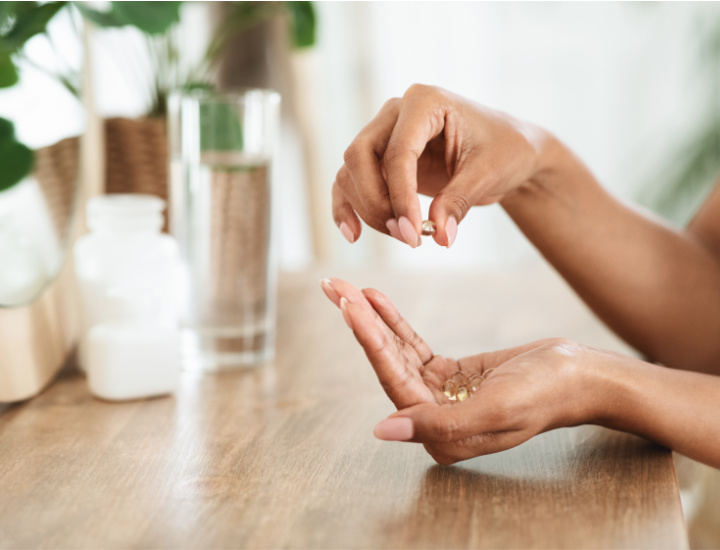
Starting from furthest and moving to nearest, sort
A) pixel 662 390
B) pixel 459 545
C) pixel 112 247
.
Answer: pixel 112 247 < pixel 662 390 < pixel 459 545

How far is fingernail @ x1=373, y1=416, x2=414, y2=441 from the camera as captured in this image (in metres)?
0.53

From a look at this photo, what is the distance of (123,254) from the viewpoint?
778 millimetres

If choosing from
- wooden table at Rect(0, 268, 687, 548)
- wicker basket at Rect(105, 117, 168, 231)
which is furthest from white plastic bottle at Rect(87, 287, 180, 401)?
wicker basket at Rect(105, 117, 168, 231)

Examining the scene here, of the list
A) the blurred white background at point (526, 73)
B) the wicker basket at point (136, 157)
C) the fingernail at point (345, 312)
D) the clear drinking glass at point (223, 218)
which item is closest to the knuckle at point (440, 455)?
the fingernail at point (345, 312)

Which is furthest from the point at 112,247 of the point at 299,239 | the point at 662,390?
the point at 299,239

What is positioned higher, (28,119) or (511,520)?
(28,119)

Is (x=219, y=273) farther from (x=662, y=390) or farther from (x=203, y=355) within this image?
(x=662, y=390)

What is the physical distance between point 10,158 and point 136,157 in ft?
1.62

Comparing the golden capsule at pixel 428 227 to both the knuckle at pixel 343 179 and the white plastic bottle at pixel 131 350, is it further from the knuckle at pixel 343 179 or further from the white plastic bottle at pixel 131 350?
the white plastic bottle at pixel 131 350

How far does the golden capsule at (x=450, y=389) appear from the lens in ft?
2.04

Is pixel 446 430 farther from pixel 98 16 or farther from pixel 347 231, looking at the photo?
pixel 98 16

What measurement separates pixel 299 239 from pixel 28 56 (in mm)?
1712

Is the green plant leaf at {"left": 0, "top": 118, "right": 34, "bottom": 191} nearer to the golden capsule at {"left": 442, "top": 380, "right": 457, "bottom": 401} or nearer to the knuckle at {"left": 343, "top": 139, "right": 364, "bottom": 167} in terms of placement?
the knuckle at {"left": 343, "top": 139, "right": 364, "bottom": 167}

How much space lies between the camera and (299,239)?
99.3 inches
